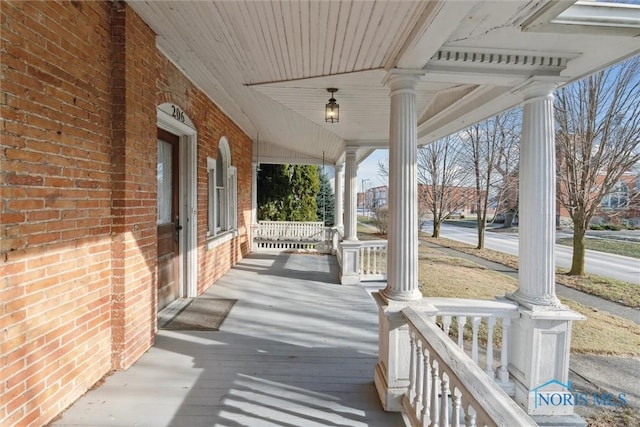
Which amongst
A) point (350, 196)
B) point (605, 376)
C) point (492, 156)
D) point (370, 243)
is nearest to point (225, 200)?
point (350, 196)

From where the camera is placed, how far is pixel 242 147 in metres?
7.61

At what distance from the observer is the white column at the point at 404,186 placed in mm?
2467

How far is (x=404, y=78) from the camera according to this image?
2.47 meters

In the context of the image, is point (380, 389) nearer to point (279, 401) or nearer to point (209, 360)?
point (279, 401)

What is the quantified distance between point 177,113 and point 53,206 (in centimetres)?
214

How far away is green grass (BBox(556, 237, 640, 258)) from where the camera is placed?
10.1 metres

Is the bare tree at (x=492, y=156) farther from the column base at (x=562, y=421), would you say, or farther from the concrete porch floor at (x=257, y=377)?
the column base at (x=562, y=421)

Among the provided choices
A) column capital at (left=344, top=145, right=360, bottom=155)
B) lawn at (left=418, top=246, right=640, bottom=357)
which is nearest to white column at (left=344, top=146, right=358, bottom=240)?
column capital at (left=344, top=145, right=360, bottom=155)

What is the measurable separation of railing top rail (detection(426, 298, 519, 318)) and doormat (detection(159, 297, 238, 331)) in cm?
224

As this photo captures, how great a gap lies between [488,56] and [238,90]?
9.39 ft

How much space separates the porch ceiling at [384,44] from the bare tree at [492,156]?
7.98 metres

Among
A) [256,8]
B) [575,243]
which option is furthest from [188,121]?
[575,243]

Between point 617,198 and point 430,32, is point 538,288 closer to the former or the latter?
point 430,32

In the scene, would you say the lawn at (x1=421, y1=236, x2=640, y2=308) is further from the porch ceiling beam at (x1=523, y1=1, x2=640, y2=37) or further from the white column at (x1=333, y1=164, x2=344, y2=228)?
the porch ceiling beam at (x1=523, y1=1, x2=640, y2=37)
